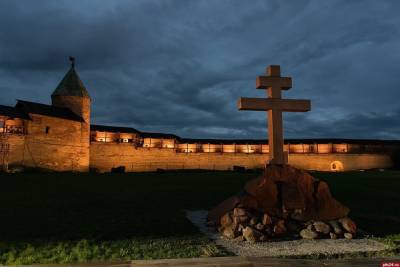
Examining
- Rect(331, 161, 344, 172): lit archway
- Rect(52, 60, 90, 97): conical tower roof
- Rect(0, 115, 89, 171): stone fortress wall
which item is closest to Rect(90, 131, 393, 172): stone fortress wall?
Rect(331, 161, 344, 172): lit archway

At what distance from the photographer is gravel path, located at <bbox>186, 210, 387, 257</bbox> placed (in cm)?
609

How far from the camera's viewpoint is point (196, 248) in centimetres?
628

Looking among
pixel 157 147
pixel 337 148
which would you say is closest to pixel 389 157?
pixel 337 148

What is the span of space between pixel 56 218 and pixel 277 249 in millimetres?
6378

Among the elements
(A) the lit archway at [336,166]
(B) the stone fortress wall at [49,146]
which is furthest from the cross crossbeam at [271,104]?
(A) the lit archway at [336,166]

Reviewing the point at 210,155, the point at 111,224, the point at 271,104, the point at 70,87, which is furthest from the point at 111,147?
the point at 271,104

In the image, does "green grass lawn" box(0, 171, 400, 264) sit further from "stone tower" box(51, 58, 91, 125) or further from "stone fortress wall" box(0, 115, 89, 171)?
"stone tower" box(51, 58, 91, 125)

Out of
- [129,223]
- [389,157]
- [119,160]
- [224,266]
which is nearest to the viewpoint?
[224,266]

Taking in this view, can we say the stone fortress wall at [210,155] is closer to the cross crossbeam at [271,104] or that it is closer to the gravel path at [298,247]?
the cross crossbeam at [271,104]

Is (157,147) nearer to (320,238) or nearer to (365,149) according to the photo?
(365,149)

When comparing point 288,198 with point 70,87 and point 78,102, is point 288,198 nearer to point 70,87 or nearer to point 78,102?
point 78,102

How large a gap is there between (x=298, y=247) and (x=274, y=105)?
14.1ft

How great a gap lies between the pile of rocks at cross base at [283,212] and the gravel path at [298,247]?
312 mm

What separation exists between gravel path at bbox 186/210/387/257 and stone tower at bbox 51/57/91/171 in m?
35.7
